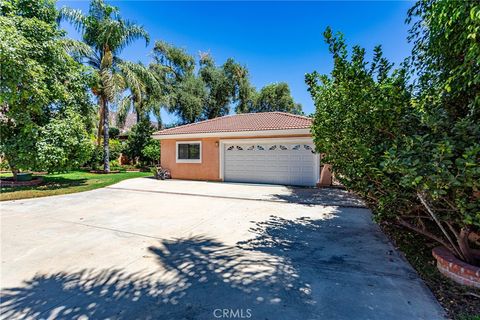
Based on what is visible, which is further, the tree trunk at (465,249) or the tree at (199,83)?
the tree at (199,83)

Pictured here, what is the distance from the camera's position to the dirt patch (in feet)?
8.98

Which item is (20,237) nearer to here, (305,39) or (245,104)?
(305,39)

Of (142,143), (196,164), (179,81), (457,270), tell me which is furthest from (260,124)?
(179,81)

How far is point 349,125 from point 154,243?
4.37 m

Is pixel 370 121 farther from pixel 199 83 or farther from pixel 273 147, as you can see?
pixel 199 83

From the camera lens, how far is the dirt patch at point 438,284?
8.98 feet

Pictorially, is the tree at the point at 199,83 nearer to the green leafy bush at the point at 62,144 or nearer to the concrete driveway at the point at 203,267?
the green leafy bush at the point at 62,144

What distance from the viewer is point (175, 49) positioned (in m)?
27.2

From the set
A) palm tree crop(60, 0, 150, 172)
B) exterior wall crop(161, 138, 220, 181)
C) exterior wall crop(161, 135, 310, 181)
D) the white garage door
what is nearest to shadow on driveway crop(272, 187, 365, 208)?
the white garage door

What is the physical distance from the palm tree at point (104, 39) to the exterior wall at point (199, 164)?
543cm

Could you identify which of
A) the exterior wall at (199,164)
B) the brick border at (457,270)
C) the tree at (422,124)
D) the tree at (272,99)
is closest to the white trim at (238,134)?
the exterior wall at (199,164)

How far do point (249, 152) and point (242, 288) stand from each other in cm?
1097

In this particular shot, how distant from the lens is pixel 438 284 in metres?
3.27

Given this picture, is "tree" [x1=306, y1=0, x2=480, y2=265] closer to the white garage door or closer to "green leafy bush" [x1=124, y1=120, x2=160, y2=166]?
the white garage door
